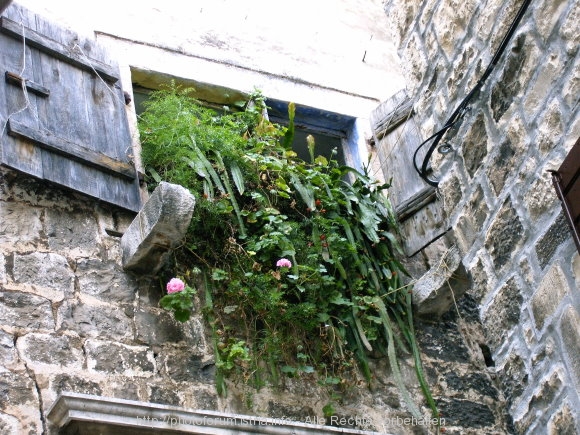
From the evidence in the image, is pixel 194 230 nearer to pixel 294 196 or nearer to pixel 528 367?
pixel 294 196

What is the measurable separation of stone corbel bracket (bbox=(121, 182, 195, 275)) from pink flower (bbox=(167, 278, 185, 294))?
0.54 feet

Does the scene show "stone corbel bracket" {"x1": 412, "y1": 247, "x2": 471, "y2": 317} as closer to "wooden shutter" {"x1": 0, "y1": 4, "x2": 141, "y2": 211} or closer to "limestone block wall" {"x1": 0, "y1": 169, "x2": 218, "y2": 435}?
"limestone block wall" {"x1": 0, "y1": 169, "x2": 218, "y2": 435}

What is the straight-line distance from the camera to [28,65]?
4543mm

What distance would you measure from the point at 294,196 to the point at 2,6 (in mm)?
1885

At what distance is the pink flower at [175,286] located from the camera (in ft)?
13.0

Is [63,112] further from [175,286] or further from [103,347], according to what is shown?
[103,347]

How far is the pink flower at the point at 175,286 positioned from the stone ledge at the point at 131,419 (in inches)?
22.9

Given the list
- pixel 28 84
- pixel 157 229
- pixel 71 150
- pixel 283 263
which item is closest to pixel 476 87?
pixel 283 263

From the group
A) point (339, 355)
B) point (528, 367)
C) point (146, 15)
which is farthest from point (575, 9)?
point (146, 15)

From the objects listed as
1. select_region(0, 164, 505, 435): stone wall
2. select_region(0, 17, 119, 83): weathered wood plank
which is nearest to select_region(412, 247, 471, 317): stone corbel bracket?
select_region(0, 164, 505, 435): stone wall

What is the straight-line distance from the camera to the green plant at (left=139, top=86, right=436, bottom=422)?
427cm

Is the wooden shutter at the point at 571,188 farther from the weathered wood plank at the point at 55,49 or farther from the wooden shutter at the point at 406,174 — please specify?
the weathered wood plank at the point at 55,49

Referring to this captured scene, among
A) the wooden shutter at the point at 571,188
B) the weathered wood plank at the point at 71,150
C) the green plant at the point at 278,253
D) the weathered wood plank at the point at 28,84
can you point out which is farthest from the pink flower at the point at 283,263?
the wooden shutter at the point at 571,188

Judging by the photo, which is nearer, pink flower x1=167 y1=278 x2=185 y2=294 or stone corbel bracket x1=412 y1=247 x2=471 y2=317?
pink flower x1=167 y1=278 x2=185 y2=294
